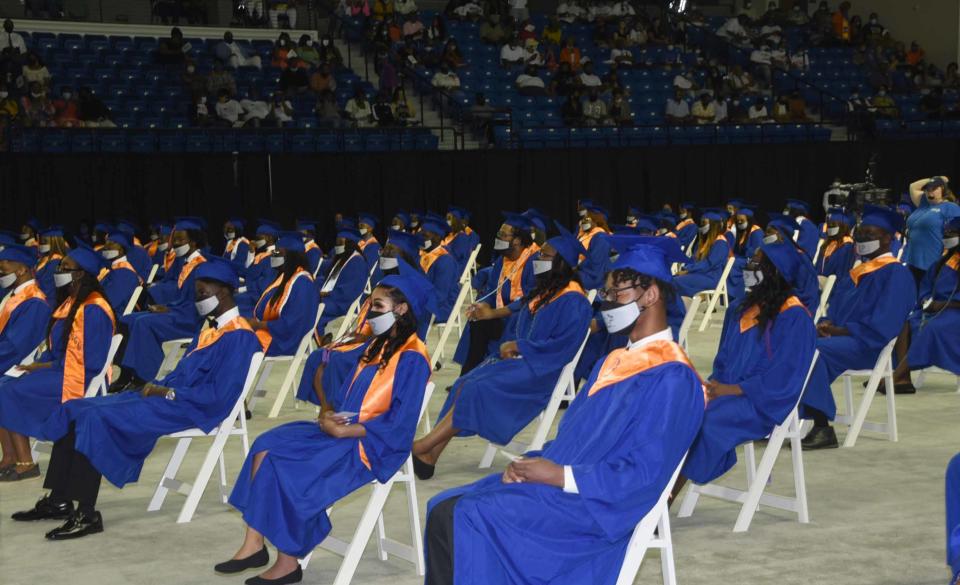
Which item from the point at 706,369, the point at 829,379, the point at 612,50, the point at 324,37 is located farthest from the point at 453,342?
the point at 612,50

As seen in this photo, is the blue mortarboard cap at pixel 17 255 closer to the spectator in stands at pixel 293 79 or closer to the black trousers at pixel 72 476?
the black trousers at pixel 72 476

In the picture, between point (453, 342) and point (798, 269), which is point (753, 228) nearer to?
point (453, 342)

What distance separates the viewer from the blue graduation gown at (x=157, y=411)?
6172 millimetres

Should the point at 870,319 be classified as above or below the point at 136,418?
above

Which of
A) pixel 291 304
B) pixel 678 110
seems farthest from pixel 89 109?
pixel 678 110

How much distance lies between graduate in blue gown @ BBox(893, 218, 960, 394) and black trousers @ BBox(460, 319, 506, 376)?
2843 mm

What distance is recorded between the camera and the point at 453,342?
1305 cm

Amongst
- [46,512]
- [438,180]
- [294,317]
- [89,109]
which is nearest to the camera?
[46,512]

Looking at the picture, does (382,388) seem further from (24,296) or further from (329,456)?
(24,296)

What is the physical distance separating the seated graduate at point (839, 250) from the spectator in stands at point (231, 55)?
10.6 m

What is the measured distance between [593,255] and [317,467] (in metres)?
7.23

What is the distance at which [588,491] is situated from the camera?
404 centimetres

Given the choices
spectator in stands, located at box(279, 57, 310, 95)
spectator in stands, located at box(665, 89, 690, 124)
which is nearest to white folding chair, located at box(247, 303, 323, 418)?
spectator in stands, located at box(279, 57, 310, 95)

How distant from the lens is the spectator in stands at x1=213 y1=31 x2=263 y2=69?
20172mm
